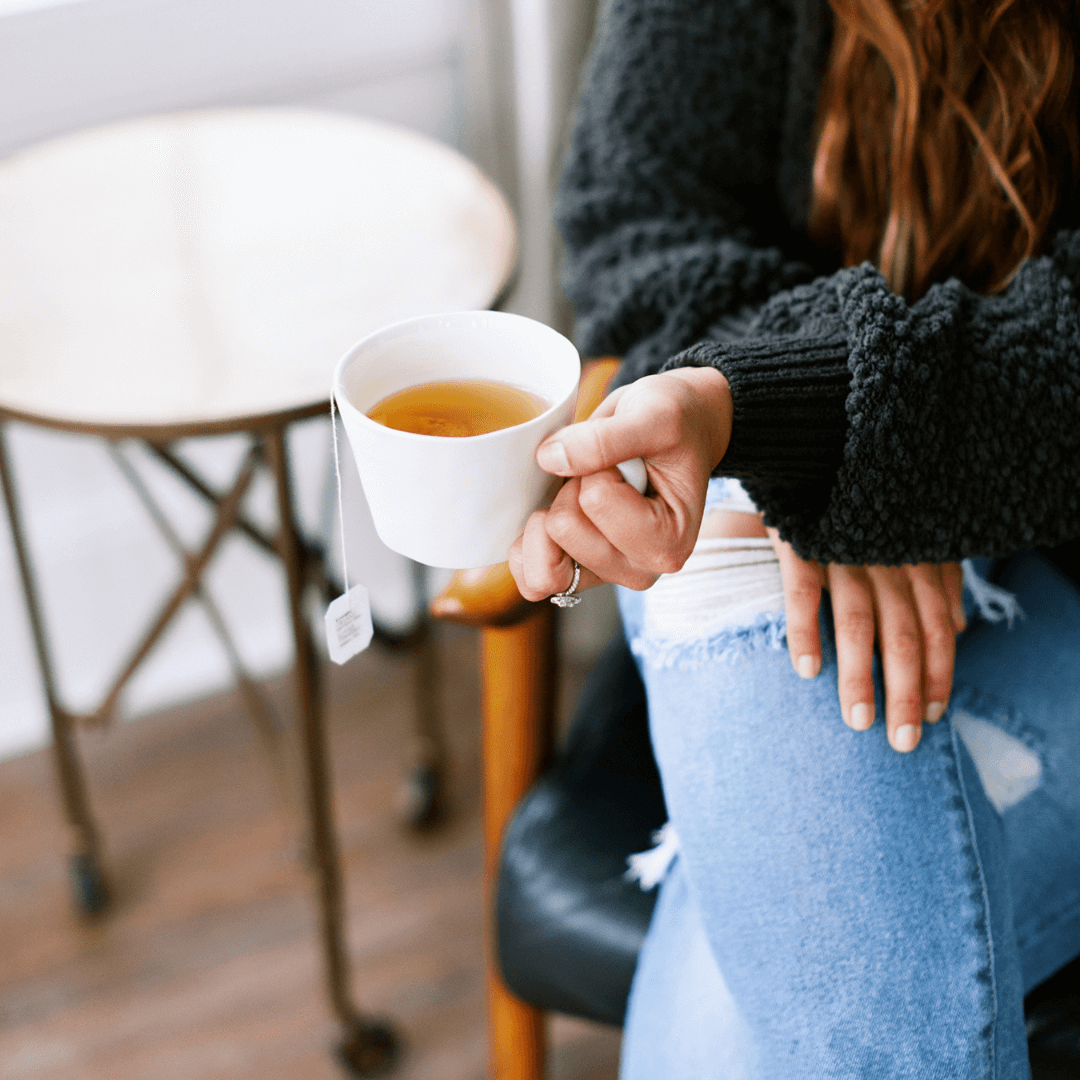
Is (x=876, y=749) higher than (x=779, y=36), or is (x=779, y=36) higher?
(x=779, y=36)

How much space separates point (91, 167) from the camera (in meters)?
1.08

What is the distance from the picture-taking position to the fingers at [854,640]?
0.62 meters

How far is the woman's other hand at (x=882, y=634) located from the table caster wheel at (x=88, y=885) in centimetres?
95

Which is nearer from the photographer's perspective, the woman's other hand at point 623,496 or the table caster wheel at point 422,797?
the woman's other hand at point 623,496

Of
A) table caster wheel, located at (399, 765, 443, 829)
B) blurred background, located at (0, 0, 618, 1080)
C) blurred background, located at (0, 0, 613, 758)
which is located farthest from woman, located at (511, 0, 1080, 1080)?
table caster wheel, located at (399, 765, 443, 829)

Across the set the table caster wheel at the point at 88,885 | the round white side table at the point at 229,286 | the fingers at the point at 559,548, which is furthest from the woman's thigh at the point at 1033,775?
the table caster wheel at the point at 88,885

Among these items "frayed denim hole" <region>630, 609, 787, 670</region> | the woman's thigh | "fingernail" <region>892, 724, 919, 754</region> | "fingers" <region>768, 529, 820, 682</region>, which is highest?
"fingers" <region>768, 529, 820, 682</region>

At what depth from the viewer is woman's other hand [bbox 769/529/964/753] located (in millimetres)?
620

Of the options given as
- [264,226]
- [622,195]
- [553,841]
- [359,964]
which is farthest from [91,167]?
[359,964]

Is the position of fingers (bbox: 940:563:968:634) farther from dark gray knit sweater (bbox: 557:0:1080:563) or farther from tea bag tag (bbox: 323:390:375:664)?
tea bag tag (bbox: 323:390:375:664)

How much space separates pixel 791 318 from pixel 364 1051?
2.94ft

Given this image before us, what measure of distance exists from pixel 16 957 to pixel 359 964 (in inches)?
15.3

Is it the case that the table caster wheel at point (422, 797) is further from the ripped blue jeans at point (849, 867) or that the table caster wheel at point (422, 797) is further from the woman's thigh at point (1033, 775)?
the woman's thigh at point (1033, 775)

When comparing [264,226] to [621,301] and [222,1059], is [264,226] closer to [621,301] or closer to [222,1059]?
[621,301]
